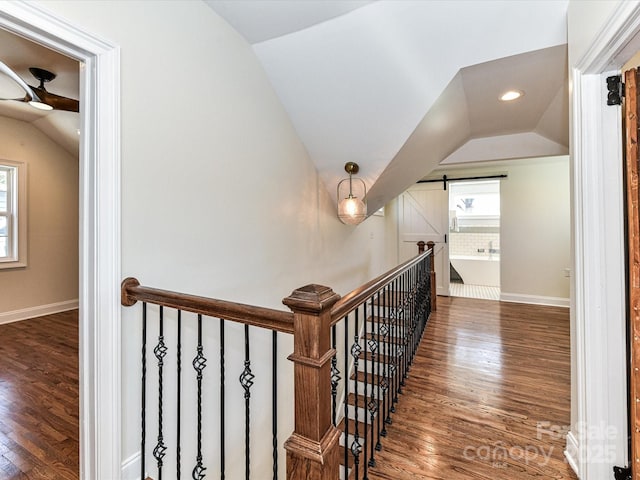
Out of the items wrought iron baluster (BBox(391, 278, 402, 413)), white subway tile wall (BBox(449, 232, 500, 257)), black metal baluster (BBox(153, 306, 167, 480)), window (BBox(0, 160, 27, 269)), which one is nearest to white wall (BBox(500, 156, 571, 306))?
white subway tile wall (BBox(449, 232, 500, 257))

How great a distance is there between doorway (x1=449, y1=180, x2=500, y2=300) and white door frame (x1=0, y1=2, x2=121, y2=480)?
21.3 ft

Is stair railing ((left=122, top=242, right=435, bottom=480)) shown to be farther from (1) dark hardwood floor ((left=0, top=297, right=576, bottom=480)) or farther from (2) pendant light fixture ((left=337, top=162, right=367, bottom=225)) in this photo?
(2) pendant light fixture ((left=337, top=162, right=367, bottom=225))

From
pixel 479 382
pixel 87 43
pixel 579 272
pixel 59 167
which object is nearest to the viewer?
pixel 87 43

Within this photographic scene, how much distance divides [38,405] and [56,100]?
2.09 m

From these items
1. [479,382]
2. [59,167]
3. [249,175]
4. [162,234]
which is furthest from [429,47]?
[59,167]

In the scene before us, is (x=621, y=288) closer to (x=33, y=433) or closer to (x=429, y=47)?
(x=429, y=47)

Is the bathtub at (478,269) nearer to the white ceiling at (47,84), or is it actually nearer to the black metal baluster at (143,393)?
the black metal baluster at (143,393)

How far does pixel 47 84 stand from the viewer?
247cm

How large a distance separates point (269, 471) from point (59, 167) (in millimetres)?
4647

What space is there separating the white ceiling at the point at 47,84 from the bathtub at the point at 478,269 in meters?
7.22

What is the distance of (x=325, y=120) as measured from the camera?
2.63 meters

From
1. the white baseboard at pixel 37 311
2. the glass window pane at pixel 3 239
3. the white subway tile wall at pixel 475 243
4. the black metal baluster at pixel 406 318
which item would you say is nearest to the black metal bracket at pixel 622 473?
the black metal baluster at pixel 406 318

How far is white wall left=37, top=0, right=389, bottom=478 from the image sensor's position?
141 cm

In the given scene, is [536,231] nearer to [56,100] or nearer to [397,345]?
[397,345]
